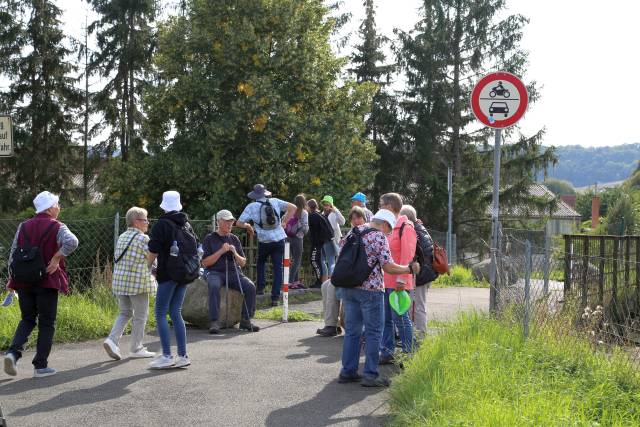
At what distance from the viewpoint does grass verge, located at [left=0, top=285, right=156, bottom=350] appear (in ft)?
33.0

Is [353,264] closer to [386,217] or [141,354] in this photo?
[386,217]

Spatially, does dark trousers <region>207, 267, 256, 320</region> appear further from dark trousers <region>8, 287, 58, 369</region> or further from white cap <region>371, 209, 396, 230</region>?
white cap <region>371, 209, 396, 230</region>

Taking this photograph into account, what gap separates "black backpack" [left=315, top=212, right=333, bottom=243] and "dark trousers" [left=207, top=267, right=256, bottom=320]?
11.6ft

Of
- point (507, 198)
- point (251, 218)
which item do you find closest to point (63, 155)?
point (507, 198)

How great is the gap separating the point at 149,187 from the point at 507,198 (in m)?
19.6

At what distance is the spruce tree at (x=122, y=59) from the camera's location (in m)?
33.9

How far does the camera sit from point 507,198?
3706cm

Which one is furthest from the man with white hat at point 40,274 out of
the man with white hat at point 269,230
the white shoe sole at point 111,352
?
the man with white hat at point 269,230

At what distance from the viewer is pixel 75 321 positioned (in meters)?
10.6

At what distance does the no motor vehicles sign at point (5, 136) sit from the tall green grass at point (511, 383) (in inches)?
195

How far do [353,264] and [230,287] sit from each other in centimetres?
414

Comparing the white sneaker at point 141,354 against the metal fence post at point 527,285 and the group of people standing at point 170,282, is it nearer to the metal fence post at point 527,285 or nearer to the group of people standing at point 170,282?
the group of people standing at point 170,282

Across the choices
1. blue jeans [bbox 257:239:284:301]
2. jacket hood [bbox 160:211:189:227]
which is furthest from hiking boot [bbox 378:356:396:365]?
blue jeans [bbox 257:239:284:301]

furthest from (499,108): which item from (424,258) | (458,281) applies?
(458,281)
